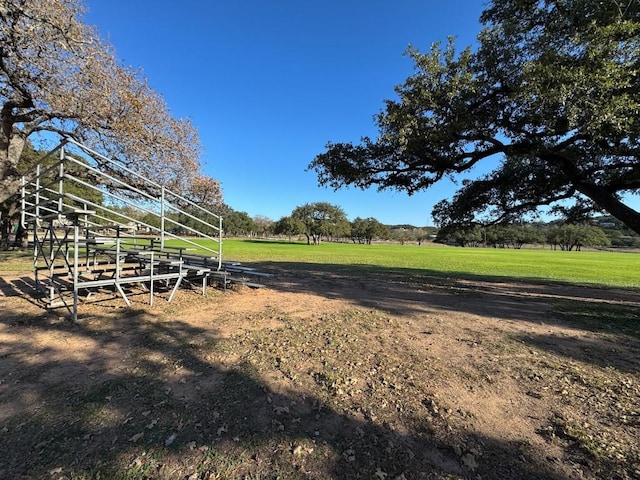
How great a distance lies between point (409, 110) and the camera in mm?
7066

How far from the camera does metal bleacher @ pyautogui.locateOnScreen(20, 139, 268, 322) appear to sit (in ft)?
18.1

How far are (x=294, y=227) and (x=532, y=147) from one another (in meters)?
66.0

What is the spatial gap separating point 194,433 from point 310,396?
1.13 metres

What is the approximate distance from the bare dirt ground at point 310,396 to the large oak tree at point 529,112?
3.95 meters

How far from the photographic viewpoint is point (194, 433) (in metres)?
2.57

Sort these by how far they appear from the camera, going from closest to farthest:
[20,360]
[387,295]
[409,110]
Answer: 1. [20,360]
2. [409,110]
3. [387,295]

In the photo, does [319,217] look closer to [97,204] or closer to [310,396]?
[97,204]

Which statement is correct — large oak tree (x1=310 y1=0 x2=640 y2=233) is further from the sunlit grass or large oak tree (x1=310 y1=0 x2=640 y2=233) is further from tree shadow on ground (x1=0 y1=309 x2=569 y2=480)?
the sunlit grass

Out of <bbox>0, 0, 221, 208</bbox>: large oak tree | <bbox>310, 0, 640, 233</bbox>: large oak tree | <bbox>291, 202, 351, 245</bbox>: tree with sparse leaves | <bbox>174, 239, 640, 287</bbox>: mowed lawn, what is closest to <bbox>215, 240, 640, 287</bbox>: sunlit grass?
<bbox>174, 239, 640, 287</bbox>: mowed lawn

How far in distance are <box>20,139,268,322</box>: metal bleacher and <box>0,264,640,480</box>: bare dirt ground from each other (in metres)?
0.85

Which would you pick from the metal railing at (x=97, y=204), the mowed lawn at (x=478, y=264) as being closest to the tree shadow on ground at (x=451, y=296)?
the metal railing at (x=97, y=204)

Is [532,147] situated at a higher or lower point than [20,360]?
higher

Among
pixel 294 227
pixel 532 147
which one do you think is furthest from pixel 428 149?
pixel 294 227

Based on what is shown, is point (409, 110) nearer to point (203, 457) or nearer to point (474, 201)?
point (474, 201)
